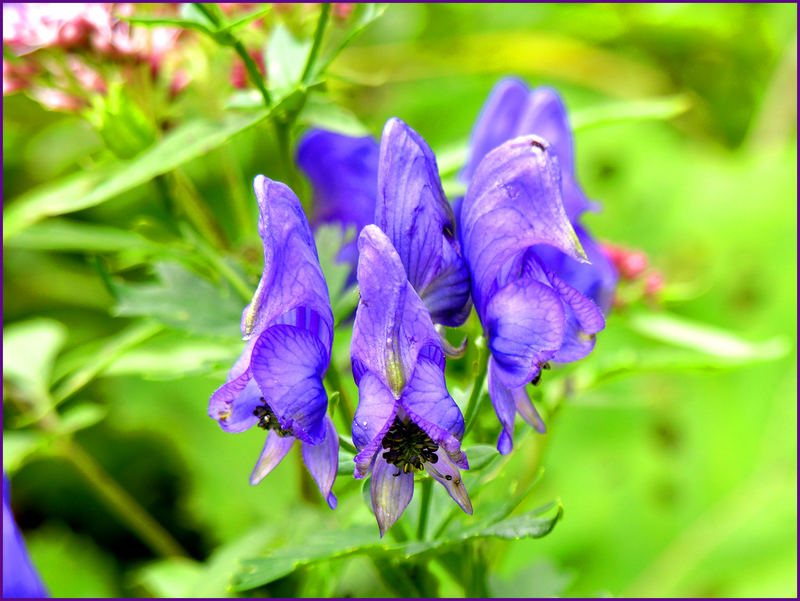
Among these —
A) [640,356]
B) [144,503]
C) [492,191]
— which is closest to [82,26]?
[492,191]

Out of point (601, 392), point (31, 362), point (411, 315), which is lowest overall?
point (601, 392)

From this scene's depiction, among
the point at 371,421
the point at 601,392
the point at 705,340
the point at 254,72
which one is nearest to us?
the point at 371,421

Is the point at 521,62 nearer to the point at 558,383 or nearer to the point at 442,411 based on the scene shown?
the point at 558,383

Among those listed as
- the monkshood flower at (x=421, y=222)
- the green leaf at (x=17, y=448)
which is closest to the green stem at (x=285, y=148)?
the monkshood flower at (x=421, y=222)

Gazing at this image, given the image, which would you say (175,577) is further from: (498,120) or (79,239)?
(498,120)

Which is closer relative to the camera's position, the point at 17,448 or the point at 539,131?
the point at 539,131

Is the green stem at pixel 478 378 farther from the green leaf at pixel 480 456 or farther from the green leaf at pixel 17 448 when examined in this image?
the green leaf at pixel 17 448

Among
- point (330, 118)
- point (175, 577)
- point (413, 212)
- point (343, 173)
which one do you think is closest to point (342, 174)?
point (343, 173)
